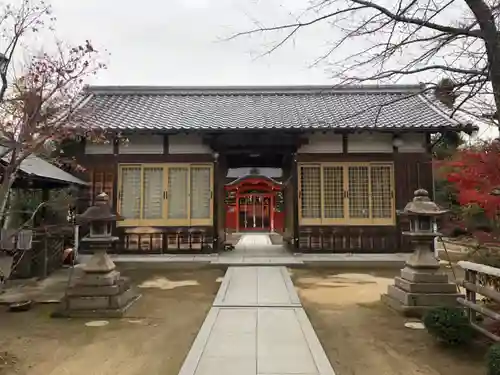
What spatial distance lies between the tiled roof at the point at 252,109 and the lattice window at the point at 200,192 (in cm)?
136

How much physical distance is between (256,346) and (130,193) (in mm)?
8221

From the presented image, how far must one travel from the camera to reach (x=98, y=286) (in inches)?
213

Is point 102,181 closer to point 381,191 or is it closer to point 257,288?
point 257,288

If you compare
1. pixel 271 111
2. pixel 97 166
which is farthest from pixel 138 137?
pixel 271 111

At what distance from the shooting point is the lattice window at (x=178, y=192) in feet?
36.7

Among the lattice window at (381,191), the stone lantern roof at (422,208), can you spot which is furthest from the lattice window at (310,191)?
the stone lantern roof at (422,208)

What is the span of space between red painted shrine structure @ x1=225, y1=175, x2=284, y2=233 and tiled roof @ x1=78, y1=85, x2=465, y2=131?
9082mm

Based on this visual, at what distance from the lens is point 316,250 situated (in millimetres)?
11000

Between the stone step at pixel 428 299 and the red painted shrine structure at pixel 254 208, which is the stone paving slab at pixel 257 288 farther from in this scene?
the red painted shrine structure at pixel 254 208

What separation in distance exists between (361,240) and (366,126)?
316cm

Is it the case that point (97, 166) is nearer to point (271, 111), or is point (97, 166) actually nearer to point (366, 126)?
point (271, 111)

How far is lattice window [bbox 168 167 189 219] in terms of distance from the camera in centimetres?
1118

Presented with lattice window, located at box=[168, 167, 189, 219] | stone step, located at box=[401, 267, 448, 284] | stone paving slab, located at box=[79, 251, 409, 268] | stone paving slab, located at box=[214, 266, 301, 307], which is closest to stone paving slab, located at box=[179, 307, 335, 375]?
stone paving slab, located at box=[214, 266, 301, 307]

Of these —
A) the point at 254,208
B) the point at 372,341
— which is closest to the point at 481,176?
the point at 372,341
